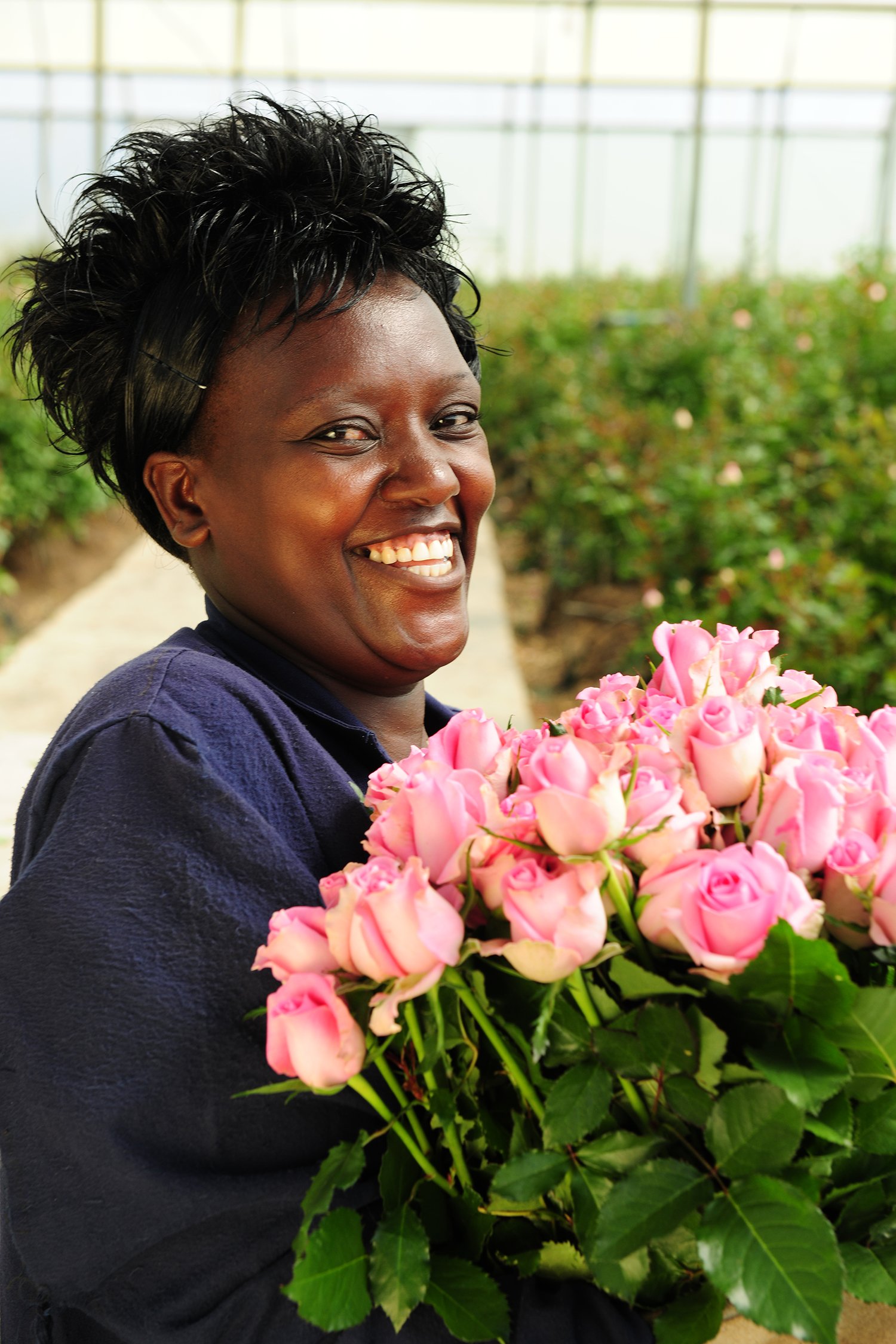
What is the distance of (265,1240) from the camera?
86 centimetres

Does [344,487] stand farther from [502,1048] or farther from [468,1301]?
[468,1301]

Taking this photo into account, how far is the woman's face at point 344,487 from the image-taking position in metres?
1.11

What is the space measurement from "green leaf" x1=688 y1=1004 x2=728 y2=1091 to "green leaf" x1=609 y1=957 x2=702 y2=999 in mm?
12

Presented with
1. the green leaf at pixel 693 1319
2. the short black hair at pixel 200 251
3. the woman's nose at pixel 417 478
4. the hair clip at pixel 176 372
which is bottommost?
the green leaf at pixel 693 1319

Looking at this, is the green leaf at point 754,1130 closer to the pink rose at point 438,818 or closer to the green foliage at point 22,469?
the pink rose at point 438,818

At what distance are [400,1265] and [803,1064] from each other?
0.26 m

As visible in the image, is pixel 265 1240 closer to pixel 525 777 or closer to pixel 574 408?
pixel 525 777

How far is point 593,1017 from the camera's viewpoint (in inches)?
28.9

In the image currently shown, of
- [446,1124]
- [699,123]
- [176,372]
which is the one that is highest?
[699,123]

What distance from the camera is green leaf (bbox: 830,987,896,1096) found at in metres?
0.69

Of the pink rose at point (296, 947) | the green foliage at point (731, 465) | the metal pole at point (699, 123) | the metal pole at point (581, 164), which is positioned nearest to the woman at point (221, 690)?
the pink rose at point (296, 947)

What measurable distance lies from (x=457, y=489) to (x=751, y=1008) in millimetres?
597

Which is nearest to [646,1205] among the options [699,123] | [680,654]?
[680,654]

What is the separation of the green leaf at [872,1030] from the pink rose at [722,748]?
0.47 ft
